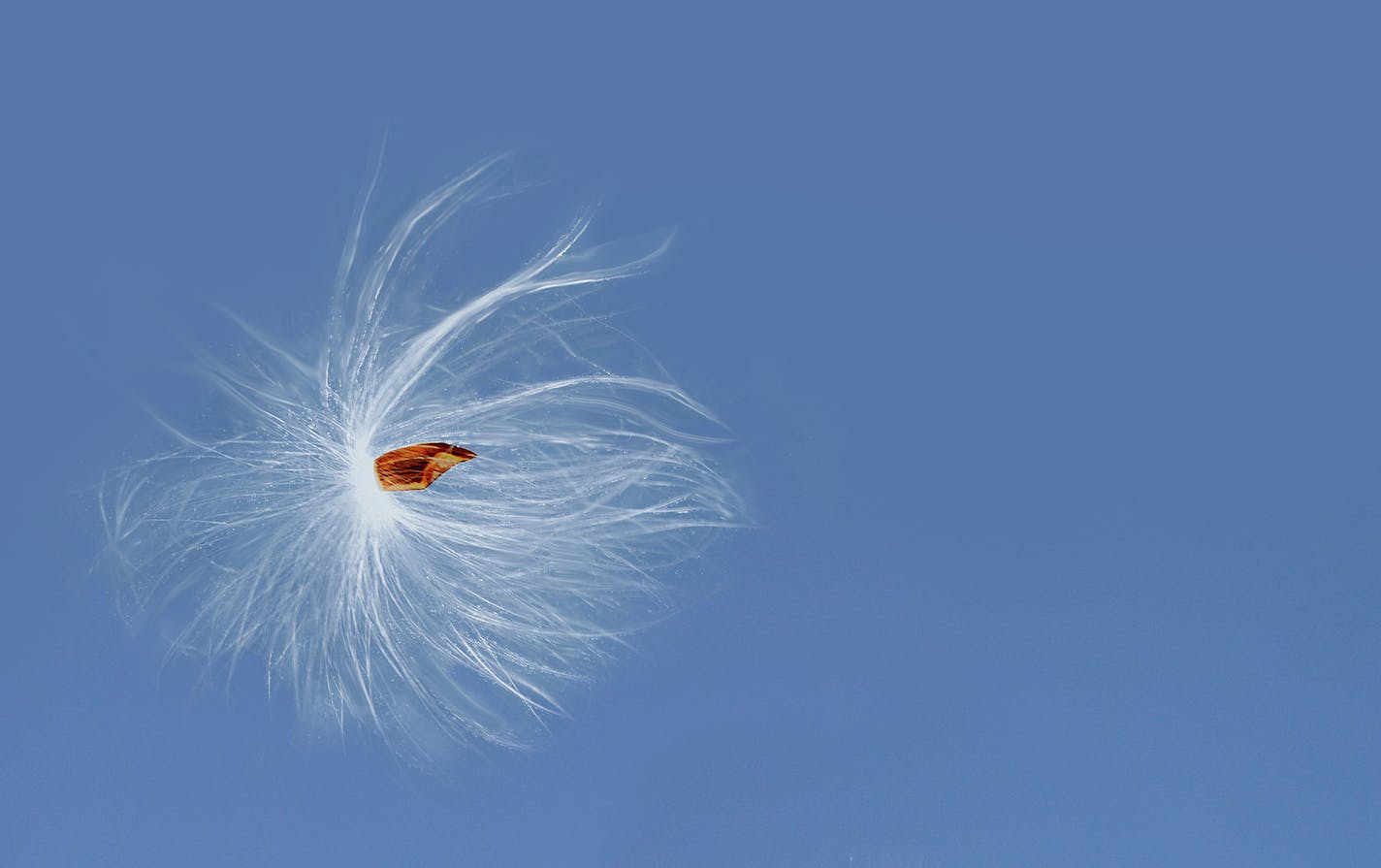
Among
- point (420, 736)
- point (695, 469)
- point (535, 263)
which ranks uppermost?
point (535, 263)

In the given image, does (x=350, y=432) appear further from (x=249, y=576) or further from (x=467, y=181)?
(x=467, y=181)

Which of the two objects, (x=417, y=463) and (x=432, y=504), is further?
(x=432, y=504)

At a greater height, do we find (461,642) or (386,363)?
(386,363)

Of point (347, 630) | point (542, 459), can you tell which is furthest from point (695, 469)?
point (347, 630)
